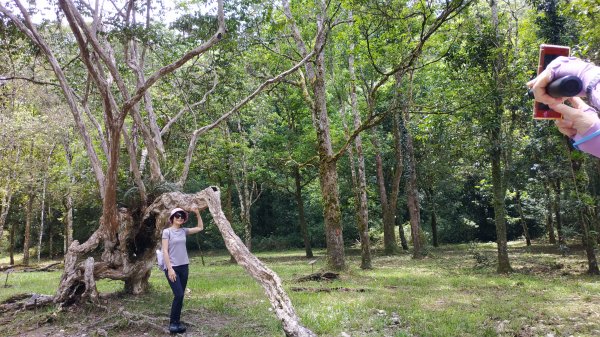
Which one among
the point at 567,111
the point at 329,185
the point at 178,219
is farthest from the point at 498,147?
the point at 567,111

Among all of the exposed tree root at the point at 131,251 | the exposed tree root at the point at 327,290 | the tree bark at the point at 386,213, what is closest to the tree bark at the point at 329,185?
the exposed tree root at the point at 327,290

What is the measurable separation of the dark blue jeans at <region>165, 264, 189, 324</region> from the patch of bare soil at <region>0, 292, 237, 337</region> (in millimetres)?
303

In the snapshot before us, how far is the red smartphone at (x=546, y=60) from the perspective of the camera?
177 centimetres

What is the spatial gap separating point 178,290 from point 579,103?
6.12m

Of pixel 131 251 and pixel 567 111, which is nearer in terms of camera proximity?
pixel 567 111

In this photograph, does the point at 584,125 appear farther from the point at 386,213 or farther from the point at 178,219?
the point at 386,213

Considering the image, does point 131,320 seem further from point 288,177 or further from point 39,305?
point 288,177

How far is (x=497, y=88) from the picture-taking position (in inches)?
495

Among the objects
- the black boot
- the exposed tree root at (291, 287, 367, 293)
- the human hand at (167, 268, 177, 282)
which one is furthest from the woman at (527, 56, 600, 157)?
the exposed tree root at (291, 287, 367, 293)

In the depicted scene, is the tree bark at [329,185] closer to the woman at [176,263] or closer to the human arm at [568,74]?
the woman at [176,263]

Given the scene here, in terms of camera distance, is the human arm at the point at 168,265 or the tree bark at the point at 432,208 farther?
the tree bark at the point at 432,208

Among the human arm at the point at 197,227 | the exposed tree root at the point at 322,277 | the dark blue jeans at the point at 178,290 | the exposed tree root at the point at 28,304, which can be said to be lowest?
the exposed tree root at the point at 322,277

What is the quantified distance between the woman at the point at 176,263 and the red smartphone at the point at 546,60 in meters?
5.82

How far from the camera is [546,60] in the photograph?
186cm
